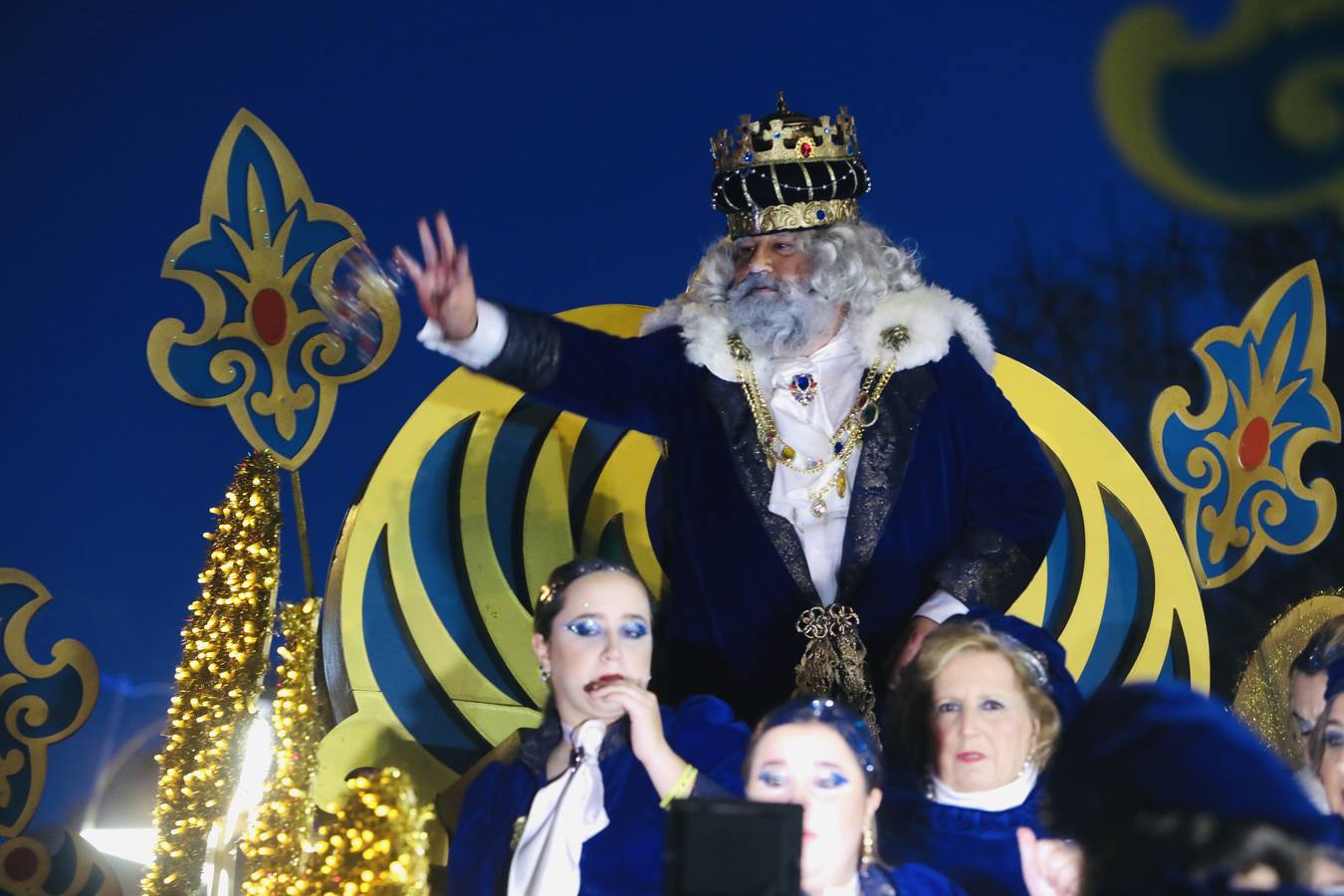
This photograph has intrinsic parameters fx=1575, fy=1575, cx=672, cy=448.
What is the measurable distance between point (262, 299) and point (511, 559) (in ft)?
3.00

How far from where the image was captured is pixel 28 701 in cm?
400

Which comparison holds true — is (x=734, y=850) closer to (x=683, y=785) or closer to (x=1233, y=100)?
(x=683, y=785)

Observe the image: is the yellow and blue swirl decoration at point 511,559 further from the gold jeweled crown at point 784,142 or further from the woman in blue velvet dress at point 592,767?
the woman in blue velvet dress at point 592,767

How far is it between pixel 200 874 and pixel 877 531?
1.70 meters

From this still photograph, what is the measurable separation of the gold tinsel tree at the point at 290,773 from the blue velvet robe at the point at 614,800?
505mm

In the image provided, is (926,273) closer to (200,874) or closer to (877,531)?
(877,531)

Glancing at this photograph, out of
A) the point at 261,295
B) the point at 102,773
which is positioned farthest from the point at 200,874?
the point at 261,295

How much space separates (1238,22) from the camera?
5.41 m

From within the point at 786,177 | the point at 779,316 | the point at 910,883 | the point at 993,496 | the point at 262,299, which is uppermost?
the point at 786,177

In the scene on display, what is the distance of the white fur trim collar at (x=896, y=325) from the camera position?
3.40m

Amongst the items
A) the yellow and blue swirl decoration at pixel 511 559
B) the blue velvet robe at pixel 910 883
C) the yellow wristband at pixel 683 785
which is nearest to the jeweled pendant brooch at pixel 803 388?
the yellow and blue swirl decoration at pixel 511 559

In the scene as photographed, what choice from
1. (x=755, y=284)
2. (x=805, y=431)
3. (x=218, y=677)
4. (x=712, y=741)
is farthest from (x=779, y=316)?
(x=218, y=677)

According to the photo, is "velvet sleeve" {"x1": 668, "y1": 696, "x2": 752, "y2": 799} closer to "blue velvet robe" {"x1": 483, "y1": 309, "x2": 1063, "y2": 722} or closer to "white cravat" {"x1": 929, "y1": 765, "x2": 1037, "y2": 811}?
"white cravat" {"x1": 929, "y1": 765, "x2": 1037, "y2": 811}

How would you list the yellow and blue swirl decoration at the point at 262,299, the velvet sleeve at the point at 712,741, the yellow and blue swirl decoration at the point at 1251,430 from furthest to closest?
the yellow and blue swirl decoration at the point at 1251,430
the yellow and blue swirl decoration at the point at 262,299
the velvet sleeve at the point at 712,741
